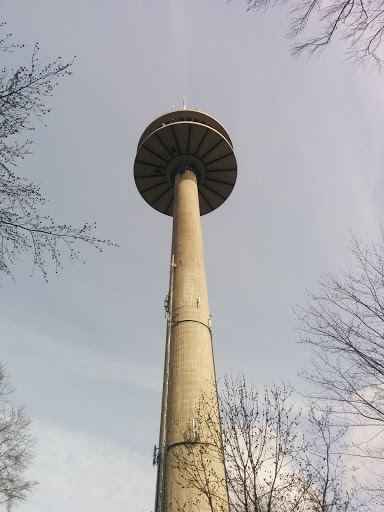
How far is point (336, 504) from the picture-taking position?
11.4 m

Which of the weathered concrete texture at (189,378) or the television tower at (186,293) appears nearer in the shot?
the weathered concrete texture at (189,378)

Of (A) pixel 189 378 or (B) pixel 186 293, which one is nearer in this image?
(A) pixel 189 378

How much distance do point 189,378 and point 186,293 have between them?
4.16 metres

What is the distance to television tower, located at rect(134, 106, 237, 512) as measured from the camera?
1187 centimetres

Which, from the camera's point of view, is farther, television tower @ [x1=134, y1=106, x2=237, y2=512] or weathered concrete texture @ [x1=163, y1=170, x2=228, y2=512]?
television tower @ [x1=134, y1=106, x2=237, y2=512]

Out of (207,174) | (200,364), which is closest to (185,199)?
(207,174)

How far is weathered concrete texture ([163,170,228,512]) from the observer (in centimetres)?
1153

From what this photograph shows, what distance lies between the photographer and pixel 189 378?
547 inches

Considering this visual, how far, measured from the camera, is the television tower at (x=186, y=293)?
1187 cm

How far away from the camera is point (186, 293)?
1677cm

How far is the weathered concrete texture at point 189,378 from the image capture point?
11531mm

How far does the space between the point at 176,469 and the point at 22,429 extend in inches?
401

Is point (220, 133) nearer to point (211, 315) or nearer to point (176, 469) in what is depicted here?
point (211, 315)

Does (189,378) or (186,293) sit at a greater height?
(186,293)
